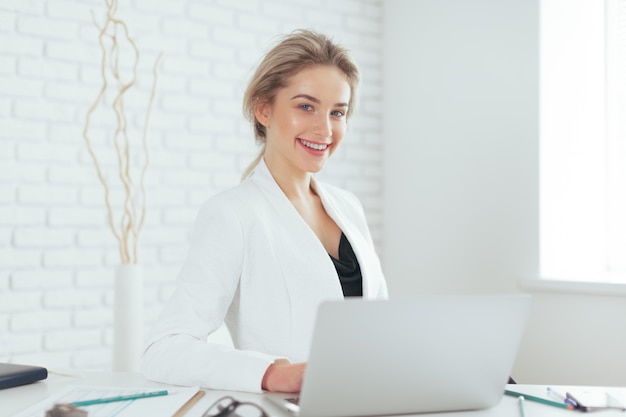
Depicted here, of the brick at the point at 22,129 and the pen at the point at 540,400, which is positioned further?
the brick at the point at 22,129

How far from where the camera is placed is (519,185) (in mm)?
2945

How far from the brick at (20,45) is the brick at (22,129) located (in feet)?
0.84

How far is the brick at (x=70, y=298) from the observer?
2699 mm

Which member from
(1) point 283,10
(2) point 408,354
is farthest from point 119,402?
(1) point 283,10

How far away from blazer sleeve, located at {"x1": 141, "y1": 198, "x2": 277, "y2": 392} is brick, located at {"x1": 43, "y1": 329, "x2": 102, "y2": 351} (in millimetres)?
1362

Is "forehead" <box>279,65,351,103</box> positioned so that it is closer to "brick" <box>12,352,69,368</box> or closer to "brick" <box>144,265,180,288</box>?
"brick" <box>144,265,180,288</box>

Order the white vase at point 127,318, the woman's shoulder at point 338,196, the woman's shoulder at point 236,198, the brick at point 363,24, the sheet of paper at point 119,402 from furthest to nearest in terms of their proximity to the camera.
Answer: the brick at point 363,24 → the white vase at point 127,318 → the woman's shoulder at point 338,196 → the woman's shoulder at point 236,198 → the sheet of paper at point 119,402

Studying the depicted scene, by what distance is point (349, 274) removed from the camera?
1.85 m

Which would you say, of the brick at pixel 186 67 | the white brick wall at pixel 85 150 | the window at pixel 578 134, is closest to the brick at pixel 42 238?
the white brick wall at pixel 85 150

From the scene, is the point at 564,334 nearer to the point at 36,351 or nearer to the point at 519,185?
the point at 519,185

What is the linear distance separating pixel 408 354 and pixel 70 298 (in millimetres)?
2004

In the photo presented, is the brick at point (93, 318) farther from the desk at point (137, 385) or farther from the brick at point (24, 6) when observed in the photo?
the desk at point (137, 385)

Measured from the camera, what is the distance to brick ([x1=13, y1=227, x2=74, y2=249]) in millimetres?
2633

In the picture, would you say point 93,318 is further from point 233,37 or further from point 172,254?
point 233,37
